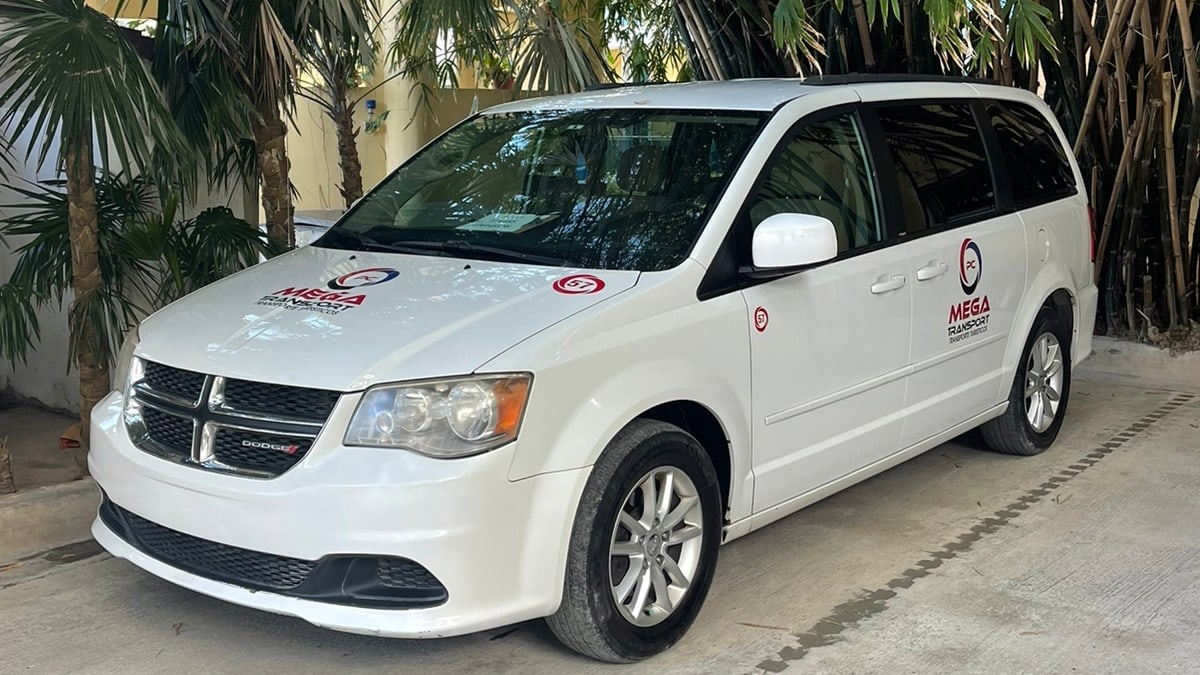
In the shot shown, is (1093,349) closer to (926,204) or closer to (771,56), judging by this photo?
(771,56)

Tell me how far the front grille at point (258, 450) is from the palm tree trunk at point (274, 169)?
2379 millimetres

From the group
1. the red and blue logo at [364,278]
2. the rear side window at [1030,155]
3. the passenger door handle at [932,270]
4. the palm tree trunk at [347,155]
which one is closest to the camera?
the red and blue logo at [364,278]

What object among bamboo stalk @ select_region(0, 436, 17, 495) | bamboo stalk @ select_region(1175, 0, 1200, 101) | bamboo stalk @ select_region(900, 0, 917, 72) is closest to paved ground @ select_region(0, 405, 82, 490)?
bamboo stalk @ select_region(0, 436, 17, 495)

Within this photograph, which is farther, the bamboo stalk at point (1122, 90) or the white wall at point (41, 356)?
the bamboo stalk at point (1122, 90)

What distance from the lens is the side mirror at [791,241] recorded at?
343 centimetres

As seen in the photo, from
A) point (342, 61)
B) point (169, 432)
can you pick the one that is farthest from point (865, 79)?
point (342, 61)

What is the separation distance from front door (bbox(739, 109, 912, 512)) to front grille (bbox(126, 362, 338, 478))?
4.23ft

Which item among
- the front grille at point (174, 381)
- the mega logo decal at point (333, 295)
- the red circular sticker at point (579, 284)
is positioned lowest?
the front grille at point (174, 381)

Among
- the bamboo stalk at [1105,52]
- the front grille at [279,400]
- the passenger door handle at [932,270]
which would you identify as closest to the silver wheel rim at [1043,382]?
the passenger door handle at [932,270]

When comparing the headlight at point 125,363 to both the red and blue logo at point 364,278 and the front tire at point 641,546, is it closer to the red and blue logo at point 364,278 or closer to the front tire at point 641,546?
the red and blue logo at point 364,278

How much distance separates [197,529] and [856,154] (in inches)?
94.9

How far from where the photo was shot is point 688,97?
412 cm

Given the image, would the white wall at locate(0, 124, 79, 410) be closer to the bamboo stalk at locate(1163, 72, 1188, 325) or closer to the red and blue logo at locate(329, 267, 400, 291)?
the red and blue logo at locate(329, 267, 400, 291)

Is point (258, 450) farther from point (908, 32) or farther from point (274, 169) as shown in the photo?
point (908, 32)
